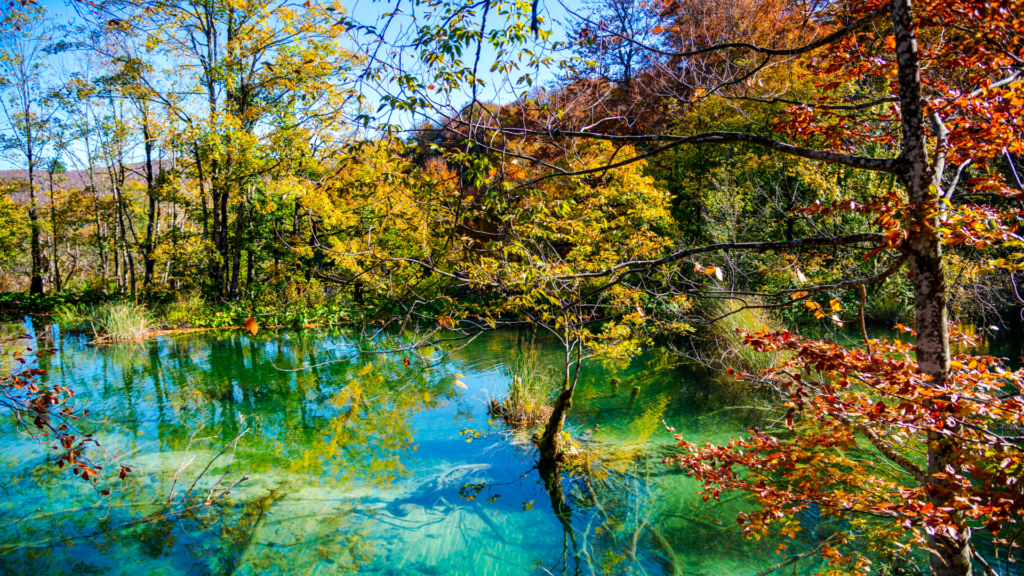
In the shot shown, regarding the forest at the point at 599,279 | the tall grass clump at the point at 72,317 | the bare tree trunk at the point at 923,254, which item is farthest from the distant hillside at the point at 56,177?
the bare tree trunk at the point at 923,254

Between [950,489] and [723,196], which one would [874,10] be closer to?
[950,489]

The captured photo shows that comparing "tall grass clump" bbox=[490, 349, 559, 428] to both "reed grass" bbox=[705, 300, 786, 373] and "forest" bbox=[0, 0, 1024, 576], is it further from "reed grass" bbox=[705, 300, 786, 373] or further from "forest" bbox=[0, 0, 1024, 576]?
"reed grass" bbox=[705, 300, 786, 373]

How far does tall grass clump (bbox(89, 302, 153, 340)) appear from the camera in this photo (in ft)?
36.5

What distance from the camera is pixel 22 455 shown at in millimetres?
5160

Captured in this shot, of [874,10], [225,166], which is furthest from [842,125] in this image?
[225,166]

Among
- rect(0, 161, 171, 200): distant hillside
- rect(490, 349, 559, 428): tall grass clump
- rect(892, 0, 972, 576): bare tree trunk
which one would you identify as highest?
rect(0, 161, 171, 200): distant hillside

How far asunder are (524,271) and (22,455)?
6348 millimetres

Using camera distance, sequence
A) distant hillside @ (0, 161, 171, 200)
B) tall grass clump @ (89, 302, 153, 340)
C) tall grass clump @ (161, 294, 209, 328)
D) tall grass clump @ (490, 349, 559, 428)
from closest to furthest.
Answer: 1. tall grass clump @ (490, 349, 559, 428)
2. tall grass clump @ (89, 302, 153, 340)
3. tall grass clump @ (161, 294, 209, 328)
4. distant hillside @ (0, 161, 171, 200)

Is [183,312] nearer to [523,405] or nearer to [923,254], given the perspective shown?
[523,405]

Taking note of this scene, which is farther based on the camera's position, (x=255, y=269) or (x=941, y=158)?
(x=255, y=269)

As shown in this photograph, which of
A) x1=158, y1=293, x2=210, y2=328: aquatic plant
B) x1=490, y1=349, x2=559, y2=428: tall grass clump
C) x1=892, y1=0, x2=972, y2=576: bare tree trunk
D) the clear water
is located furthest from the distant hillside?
x1=892, y1=0, x2=972, y2=576: bare tree trunk

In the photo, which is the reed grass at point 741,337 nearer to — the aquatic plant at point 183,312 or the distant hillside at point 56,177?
the aquatic plant at point 183,312

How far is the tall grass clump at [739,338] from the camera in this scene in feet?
21.4

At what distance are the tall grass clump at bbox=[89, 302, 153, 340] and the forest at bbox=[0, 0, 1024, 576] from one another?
121mm
